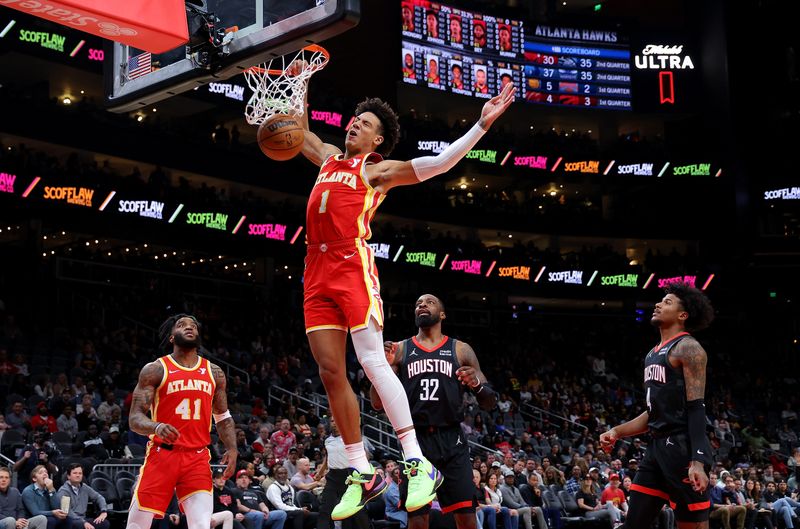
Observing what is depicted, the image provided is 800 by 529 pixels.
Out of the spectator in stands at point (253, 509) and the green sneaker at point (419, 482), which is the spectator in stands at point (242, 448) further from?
the green sneaker at point (419, 482)

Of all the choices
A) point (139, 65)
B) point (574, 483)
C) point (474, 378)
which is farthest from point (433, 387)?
point (574, 483)

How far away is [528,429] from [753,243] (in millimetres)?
14577

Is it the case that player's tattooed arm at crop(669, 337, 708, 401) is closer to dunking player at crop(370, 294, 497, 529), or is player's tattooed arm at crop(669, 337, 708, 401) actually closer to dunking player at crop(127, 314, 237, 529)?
dunking player at crop(370, 294, 497, 529)

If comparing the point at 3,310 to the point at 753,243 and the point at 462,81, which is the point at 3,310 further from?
the point at 753,243

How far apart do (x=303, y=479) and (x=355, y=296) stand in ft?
32.2

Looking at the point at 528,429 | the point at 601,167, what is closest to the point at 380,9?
the point at 601,167

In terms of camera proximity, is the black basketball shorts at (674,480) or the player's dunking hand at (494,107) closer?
the player's dunking hand at (494,107)

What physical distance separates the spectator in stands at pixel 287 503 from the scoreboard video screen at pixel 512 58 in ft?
68.8

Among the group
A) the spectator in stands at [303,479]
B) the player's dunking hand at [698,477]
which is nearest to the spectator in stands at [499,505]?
the spectator in stands at [303,479]

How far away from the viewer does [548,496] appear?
1717 cm

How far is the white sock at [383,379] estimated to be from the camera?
18.9 ft

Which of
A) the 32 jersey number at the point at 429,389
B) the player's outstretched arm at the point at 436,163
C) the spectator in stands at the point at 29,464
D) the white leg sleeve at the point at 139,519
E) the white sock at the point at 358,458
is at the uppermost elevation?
the player's outstretched arm at the point at 436,163

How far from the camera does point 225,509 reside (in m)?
13.4


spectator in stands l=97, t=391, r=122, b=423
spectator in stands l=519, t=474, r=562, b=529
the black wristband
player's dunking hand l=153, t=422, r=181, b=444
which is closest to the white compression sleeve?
the black wristband
